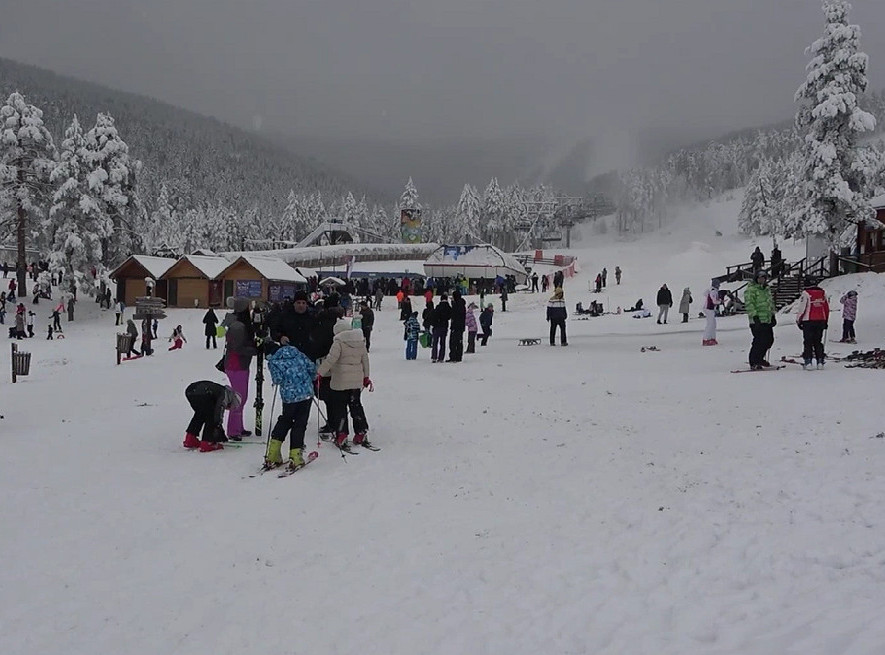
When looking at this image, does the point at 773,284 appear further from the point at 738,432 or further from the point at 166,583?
the point at 166,583

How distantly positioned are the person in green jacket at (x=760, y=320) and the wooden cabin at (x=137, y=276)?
4065 centimetres

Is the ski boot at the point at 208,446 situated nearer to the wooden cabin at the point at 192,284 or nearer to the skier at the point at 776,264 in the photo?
the skier at the point at 776,264

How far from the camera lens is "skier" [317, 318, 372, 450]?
8.45 metres

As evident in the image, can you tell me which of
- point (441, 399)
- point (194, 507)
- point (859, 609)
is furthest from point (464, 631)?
point (441, 399)

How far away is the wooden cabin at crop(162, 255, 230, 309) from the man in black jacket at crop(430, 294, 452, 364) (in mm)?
31169

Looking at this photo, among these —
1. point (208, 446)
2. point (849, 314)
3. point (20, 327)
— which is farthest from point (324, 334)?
point (20, 327)

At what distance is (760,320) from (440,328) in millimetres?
7853

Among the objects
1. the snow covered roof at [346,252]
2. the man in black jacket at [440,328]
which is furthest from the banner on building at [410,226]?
the man in black jacket at [440,328]

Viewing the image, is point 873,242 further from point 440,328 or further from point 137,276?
point 137,276

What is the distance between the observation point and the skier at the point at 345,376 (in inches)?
332

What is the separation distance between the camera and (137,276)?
4534 cm

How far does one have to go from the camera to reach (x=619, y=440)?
8.34m

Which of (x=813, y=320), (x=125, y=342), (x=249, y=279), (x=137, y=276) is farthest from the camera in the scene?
(x=249, y=279)

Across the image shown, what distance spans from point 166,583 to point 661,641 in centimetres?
343
